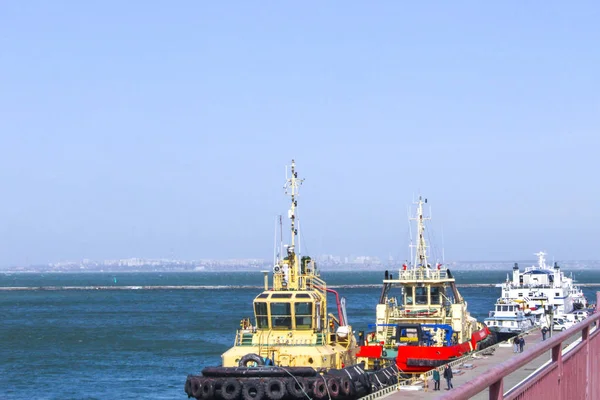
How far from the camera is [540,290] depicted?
260 ft

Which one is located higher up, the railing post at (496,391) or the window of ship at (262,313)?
the railing post at (496,391)

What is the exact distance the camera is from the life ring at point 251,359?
27.4 metres

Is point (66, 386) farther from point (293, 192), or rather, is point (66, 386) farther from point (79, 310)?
point (79, 310)

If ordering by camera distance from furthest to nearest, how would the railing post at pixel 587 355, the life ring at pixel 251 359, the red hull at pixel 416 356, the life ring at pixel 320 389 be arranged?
the red hull at pixel 416 356, the life ring at pixel 251 359, the life ring at pixel 320 389, the railing post at pixel 587 355

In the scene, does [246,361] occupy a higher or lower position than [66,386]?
higher

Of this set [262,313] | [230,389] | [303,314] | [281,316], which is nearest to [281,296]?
[281,316]

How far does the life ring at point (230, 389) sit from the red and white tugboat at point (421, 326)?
11030 mm

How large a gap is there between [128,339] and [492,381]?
8359cm

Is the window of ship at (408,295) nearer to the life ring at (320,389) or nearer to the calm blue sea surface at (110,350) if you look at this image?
the calm blue sea surface at (110,350)

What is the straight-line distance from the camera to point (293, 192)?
1318 inches

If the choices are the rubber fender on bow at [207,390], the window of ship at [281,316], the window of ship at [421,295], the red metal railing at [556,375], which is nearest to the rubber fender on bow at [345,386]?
the window of ship at [281,316]

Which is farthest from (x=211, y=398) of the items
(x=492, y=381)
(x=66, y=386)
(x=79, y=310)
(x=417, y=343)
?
(x=79, y=310)

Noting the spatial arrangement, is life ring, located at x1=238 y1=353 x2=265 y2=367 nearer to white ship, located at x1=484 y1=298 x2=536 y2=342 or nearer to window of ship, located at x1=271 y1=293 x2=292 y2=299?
window of ship, located at x1=271 y1=293 x2=292 y2=299

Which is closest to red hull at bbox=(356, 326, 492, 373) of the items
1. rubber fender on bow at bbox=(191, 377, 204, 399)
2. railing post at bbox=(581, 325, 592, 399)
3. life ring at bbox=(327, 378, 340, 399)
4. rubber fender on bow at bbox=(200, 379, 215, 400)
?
life ring at bbox=(327, 378, 340, 399)
